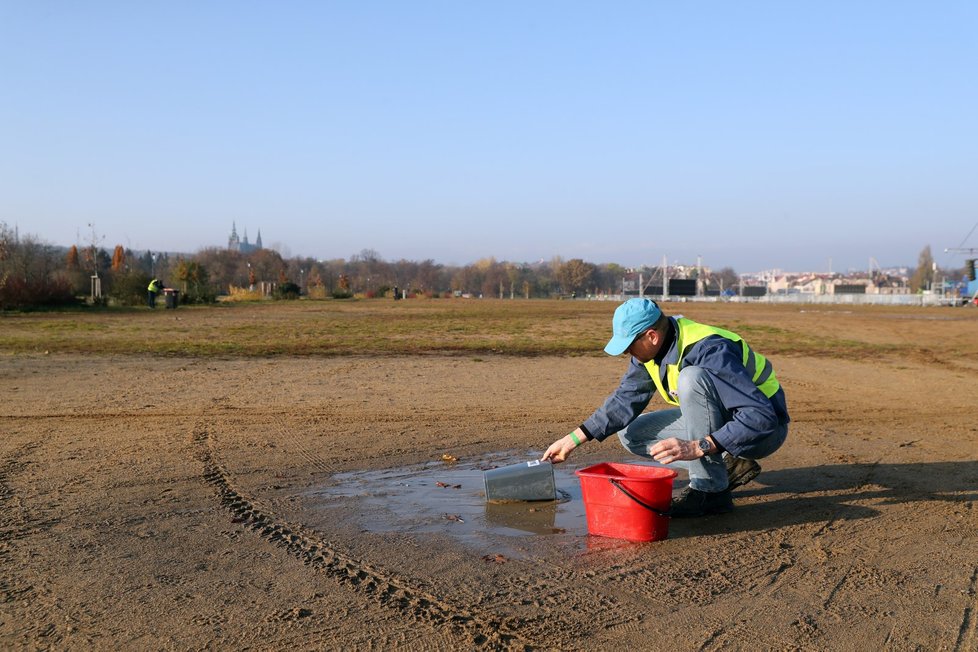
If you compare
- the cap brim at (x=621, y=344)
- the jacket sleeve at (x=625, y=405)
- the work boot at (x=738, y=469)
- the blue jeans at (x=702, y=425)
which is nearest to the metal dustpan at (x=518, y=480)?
the jacket sleeve at (x=625, y=405)

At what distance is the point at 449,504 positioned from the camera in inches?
211

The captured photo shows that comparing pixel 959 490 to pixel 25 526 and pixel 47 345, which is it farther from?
pixel 47 345

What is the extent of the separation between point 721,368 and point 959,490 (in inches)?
92.3

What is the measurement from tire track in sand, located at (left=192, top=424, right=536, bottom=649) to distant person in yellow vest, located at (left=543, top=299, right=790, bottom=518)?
144cm

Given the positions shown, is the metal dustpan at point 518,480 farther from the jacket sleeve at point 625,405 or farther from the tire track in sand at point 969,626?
the tire track in sand at point 969,626

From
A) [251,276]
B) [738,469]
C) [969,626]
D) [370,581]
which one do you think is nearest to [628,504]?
[738,469]

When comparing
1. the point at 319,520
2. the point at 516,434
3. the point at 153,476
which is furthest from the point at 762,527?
the point at 153,476

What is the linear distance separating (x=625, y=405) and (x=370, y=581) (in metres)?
2.07

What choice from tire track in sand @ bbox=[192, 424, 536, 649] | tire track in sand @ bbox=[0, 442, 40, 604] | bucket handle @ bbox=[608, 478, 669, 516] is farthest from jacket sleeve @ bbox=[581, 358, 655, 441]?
tire track in sand @ bbox=[0, 442, 40, 604]

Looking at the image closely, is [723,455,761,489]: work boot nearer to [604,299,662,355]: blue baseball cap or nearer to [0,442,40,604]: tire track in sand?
[604,299,662,355]: blue baseball cap

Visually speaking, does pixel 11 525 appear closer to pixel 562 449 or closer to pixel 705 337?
pixel 562 449

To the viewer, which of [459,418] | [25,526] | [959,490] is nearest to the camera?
[25,526]

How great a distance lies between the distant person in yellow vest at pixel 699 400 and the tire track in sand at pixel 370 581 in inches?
56.6

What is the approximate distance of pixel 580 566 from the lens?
163 inches
